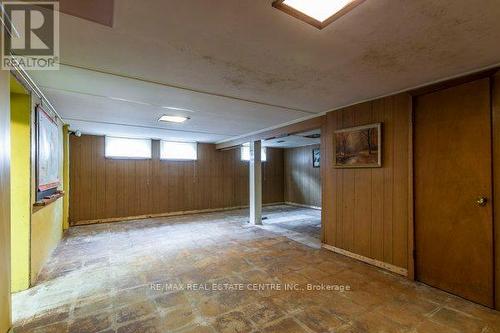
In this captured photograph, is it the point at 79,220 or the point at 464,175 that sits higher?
the point at 464,175

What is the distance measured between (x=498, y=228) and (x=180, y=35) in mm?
3351

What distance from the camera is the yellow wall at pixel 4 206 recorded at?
1666mm

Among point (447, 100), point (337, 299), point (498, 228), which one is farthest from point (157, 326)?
point (447, 100)

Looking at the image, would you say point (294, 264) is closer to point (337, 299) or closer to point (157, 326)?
point (337, 299)

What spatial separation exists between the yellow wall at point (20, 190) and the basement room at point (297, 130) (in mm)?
16

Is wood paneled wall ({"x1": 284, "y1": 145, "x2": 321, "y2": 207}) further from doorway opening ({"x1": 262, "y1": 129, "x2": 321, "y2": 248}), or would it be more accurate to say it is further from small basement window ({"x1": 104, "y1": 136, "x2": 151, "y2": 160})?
small basement window ({"x1": 104, "y1": 136, "x2": 151, "y2": 160})

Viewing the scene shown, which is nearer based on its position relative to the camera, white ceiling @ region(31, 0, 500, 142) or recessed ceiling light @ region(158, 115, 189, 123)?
white ceiling @ region(31, 0, 500, 142)

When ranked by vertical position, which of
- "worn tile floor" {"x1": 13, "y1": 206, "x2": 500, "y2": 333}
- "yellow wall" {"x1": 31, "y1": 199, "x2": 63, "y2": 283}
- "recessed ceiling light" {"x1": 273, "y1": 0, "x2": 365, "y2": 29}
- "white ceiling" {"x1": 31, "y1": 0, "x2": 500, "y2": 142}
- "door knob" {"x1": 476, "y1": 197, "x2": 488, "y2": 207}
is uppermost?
"recessed ceiling light" {"x1": 273, "y1": 0, "x2": 365, "y2": 29}

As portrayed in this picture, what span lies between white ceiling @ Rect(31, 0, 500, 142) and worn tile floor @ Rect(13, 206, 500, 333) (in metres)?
2.33

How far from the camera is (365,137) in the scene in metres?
3.45

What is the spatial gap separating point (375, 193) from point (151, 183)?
600cm

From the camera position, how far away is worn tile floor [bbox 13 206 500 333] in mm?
2064

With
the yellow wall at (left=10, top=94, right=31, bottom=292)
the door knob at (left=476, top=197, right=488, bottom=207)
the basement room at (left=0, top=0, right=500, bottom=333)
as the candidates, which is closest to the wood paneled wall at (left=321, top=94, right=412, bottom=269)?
the basement room at (left=0, top=0, right=500, bottom=333)

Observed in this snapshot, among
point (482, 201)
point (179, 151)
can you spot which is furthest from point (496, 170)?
point (179, 151)
